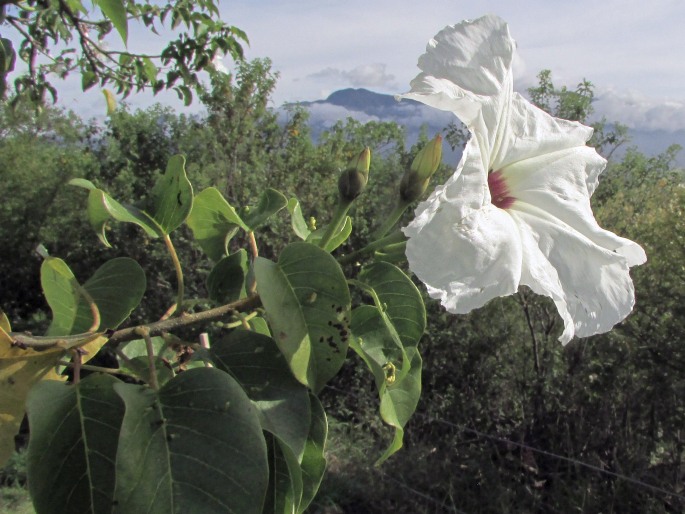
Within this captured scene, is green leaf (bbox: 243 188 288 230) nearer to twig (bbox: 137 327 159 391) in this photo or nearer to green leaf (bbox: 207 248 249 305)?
green leaf (bbox: 207 248 249 305)

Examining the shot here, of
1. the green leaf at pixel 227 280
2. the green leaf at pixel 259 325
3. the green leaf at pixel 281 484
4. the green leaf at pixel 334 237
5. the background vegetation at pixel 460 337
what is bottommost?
the background vegetation at pixel 460 337

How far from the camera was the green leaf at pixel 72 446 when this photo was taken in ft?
2.32

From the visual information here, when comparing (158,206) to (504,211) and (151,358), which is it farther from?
(504,211)

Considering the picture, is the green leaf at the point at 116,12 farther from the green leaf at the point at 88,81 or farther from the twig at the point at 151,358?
the green leaf at the point at 88,81

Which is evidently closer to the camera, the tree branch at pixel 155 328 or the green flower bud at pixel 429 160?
the tree branch at pixel 155 328

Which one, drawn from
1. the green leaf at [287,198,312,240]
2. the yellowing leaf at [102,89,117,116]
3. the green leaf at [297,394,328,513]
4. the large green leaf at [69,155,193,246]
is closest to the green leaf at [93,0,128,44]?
the large green leaf at [69,155,193,246]

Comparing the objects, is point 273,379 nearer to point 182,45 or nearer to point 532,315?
point 182,45

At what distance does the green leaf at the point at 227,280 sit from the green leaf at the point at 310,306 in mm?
203

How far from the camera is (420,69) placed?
3.13ft

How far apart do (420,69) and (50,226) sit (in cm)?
817

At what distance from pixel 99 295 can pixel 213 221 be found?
22 centimetres

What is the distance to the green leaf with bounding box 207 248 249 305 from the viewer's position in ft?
3.39

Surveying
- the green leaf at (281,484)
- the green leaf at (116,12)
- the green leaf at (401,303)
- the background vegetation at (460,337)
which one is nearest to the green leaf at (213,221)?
the green leaf at (401,303)

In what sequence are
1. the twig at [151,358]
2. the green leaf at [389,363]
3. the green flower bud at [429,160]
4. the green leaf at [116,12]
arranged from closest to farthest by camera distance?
the twig at [151,358], the green leaf at [389,363], the green flower bud at [429,160], the green leaf at [116,12]
